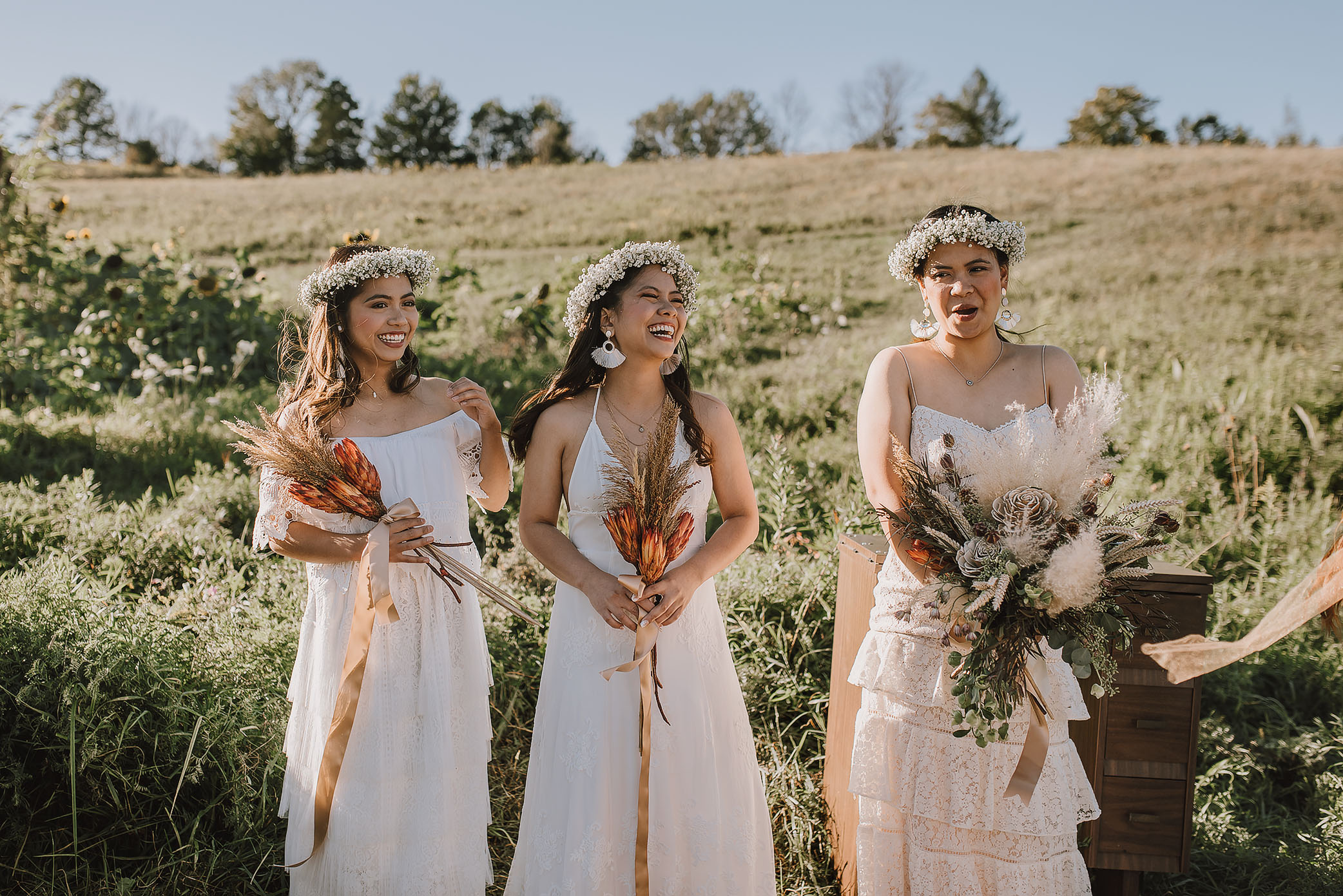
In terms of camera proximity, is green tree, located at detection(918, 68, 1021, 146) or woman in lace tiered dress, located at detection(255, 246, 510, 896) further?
green tree, located at detection(918, 68, 1021, 146)

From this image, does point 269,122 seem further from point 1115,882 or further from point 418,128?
point 1115,882

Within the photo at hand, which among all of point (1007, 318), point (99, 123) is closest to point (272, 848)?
point (1007, 318)

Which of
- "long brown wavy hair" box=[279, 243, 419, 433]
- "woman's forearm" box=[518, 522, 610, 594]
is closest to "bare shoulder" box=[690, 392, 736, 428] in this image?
"woman's forearm" box=[518, 522, 610, 594]

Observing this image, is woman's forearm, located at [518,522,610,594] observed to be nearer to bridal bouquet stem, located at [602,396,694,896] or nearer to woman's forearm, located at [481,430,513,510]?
bridal bouquet stem, located at [602,396,694,896]

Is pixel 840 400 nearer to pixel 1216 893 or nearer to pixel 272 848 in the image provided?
pixel 1216 893

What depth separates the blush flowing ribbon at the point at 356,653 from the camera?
268 cm

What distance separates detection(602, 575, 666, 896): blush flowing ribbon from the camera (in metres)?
2.53

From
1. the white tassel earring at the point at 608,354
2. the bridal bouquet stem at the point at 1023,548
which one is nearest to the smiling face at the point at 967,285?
the bridal bouquet stem at the point at 1023,548

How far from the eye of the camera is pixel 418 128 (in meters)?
40.6

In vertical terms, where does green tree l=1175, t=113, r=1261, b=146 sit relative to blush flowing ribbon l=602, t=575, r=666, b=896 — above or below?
above

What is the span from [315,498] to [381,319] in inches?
26.5

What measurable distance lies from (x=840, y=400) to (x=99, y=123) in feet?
154

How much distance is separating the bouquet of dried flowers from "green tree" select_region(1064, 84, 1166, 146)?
40048mm

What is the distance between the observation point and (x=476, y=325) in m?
10.6
